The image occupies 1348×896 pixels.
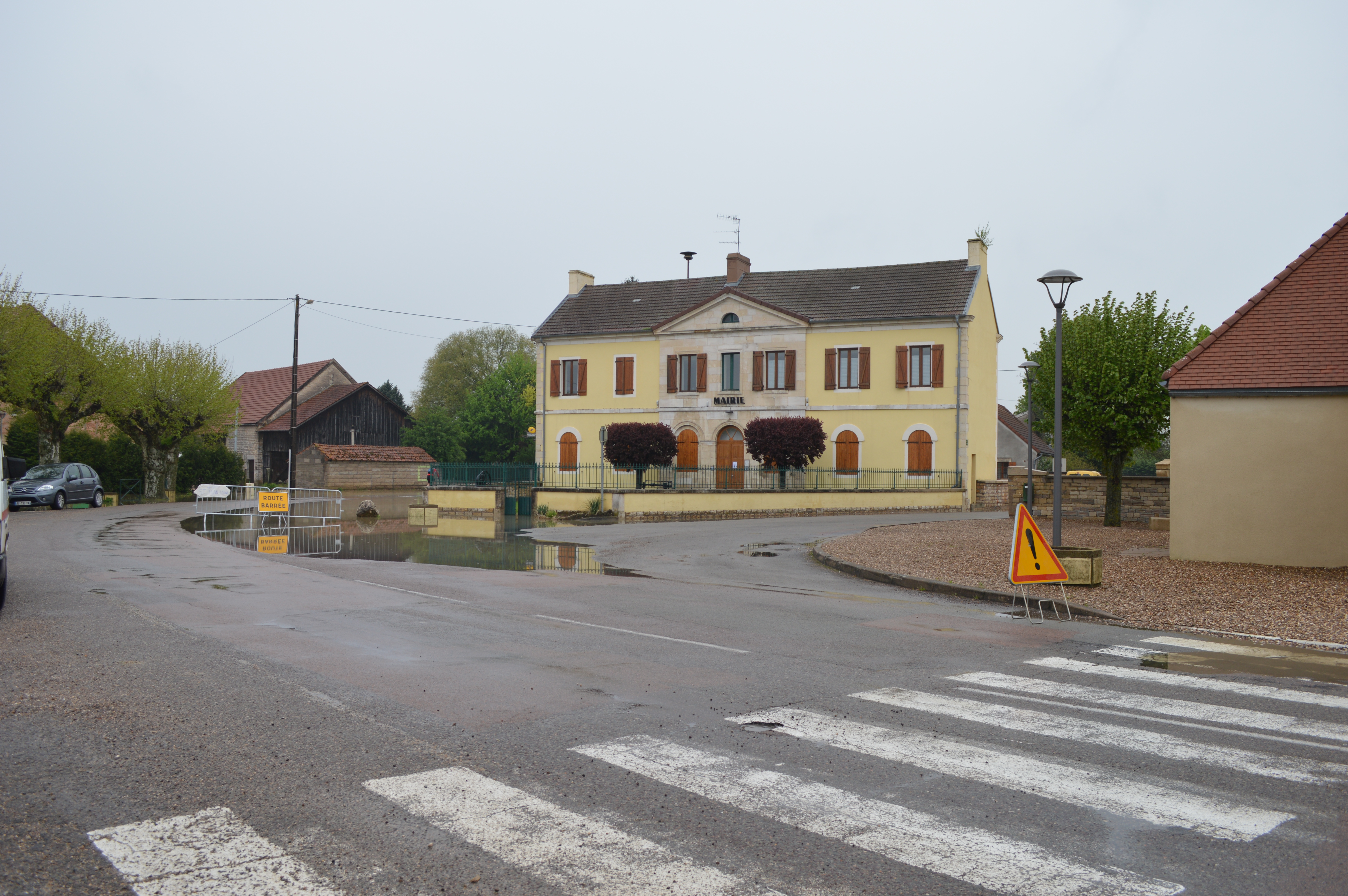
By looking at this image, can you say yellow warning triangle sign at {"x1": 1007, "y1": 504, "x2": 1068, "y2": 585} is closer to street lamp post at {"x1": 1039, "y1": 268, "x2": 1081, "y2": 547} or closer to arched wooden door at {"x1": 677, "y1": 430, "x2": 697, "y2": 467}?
street lamp post at {"x1": 1039, "y1": 268, "x2": 1081, "y2": 547}

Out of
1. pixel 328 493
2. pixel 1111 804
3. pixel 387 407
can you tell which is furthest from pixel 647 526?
pixel 387 407

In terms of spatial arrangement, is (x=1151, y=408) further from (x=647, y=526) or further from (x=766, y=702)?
(x=766, y=702)

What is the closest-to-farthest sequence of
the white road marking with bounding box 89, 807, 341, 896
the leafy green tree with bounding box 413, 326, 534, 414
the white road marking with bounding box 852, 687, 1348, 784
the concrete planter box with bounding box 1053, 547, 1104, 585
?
the white road marking with bounding box 89, 807, 341, 896 < the white road marking with bounding box 852, 687, 1348, 784 < the concrete planter box with bounding box 1053, 547, 1104, 585 < the leafy green tree with bounding box 413, 326, 534, 414

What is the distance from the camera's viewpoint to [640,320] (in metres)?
44.8

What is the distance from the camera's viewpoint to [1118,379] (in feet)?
79.4

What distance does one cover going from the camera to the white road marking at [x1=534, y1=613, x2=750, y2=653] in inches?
351

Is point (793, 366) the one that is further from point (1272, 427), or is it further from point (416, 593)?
point (416, 593)

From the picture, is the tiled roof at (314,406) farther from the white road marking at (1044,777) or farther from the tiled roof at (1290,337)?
the white road marking at (1044,777)

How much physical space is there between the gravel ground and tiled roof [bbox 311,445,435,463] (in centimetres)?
4049

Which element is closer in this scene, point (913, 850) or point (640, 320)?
point (913, 850)

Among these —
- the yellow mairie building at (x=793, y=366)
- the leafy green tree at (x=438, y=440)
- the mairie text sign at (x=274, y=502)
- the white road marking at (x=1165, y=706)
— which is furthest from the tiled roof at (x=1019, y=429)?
the white road marking at (x=1165, y=706)

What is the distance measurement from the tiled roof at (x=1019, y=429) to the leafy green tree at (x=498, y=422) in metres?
32.8

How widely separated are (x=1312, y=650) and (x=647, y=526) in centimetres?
2035

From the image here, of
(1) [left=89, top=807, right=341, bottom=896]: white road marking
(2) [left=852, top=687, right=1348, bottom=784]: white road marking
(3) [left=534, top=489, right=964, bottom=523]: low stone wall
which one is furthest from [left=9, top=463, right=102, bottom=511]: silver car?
(2) [left=852, top=687, right=1348, bottom=784]: white road marking
